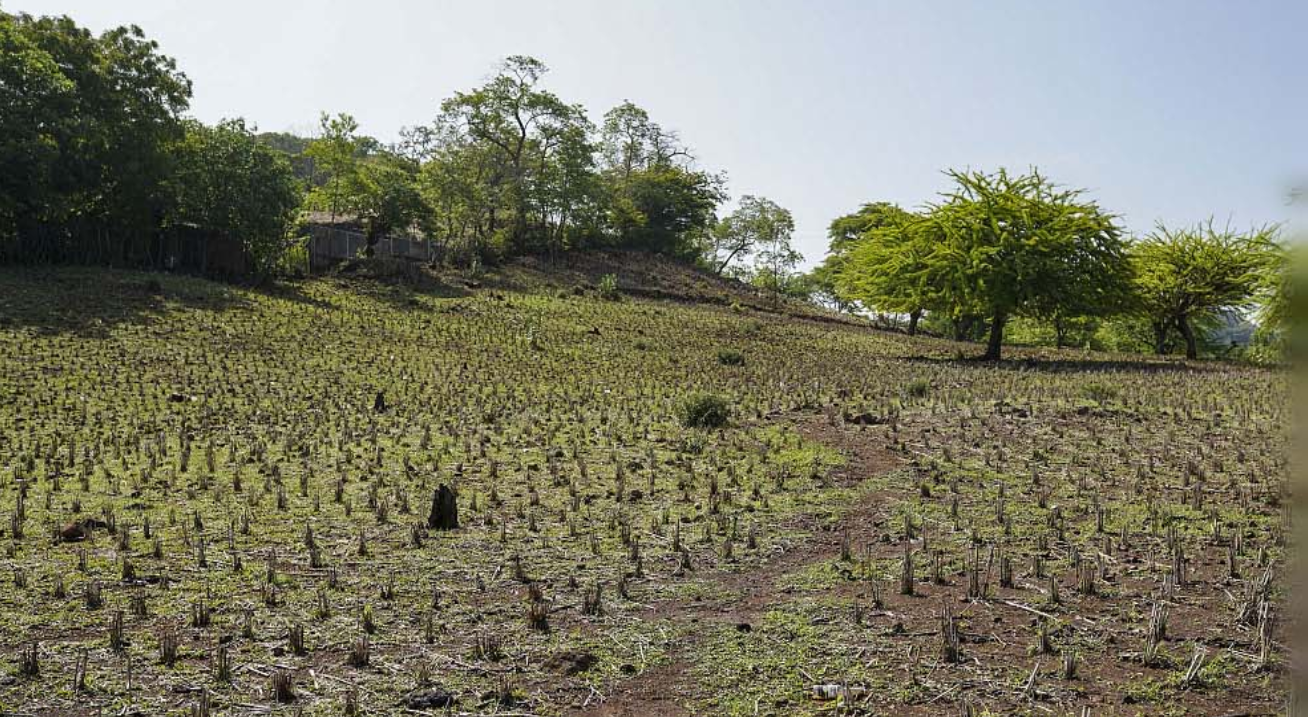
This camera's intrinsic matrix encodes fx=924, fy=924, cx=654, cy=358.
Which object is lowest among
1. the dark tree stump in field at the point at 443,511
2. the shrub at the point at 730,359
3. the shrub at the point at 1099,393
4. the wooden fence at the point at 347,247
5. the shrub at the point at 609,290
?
the dark tree stump in field at the point at 443,511

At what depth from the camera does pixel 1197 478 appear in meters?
11.8

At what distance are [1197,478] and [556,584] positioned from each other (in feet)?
28.4

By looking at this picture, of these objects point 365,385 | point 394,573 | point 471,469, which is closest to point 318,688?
point 394,573

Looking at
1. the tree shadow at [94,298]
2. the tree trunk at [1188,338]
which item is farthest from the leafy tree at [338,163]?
the tree trunk at [1188,338]

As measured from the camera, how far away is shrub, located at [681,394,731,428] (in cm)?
1700

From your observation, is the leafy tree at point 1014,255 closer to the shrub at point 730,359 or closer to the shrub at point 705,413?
the shrub at point 730,359

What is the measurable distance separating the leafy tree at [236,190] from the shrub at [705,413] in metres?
29.3

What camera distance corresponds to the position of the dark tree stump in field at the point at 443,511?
32.5 ft

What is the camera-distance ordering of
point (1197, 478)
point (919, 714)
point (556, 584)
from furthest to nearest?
point (1197, 478) < point (556, 584) < point (919, 714)

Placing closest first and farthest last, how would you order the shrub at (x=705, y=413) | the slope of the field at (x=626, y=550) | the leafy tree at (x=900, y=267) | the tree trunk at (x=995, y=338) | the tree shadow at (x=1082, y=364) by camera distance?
the slope of the field at (x=626, y=550) < the shrub at (x=705, y=413) < the tree shadow at (x=1082, y=364) < the leafy tree at (x=900, y=267) < the tree trunk at (x=995, y=338)

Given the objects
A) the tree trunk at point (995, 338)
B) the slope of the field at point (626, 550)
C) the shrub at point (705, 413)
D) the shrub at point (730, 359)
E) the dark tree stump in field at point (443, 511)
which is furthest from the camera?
the tree trunk at point (995, 338)

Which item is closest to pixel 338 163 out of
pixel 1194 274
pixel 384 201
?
pixel 384 201

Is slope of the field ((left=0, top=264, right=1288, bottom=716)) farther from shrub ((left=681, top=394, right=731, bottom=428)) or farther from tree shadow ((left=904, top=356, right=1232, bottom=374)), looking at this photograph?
tree shadow ((left=904, top=356, right=1232, bottom=374))

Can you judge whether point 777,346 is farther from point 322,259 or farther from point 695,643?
point 695,643
